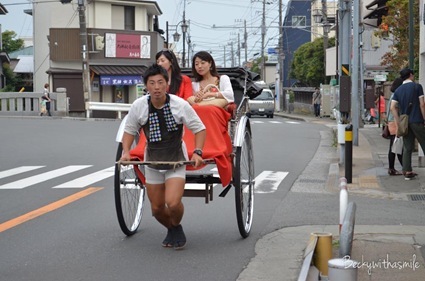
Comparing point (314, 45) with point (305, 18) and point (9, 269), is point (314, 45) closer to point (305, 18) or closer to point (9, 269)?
point (305, 18)

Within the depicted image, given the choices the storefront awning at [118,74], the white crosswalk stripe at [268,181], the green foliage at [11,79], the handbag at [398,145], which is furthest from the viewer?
the green foliage at [11,79]

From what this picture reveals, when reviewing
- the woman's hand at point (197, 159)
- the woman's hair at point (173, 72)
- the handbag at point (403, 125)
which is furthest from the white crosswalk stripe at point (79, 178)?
the woman's hand at point (197, 159)

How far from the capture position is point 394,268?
6.44 meters

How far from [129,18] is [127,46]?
291 cm

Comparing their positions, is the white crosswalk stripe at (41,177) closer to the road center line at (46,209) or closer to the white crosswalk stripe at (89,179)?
the white crosswalk stripe at (89,179)

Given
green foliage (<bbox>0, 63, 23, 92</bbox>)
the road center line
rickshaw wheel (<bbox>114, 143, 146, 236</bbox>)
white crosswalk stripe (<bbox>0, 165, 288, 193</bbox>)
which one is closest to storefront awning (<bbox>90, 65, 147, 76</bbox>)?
green foliage (<bbox>0, 63, 23, 92</bbox>)

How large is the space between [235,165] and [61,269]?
2.14 metres

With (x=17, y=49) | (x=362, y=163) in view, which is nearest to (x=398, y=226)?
(x=362, y=163)

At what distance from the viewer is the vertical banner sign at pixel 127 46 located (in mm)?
45125

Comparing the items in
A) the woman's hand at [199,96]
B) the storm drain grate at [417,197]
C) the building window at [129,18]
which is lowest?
the storm drain grate at [417,197]

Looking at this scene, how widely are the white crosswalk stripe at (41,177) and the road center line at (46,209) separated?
4.63 ft

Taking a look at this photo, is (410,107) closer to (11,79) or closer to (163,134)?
(163,134)

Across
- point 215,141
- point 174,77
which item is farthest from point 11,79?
point 215,141

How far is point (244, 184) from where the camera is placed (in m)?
8.06
